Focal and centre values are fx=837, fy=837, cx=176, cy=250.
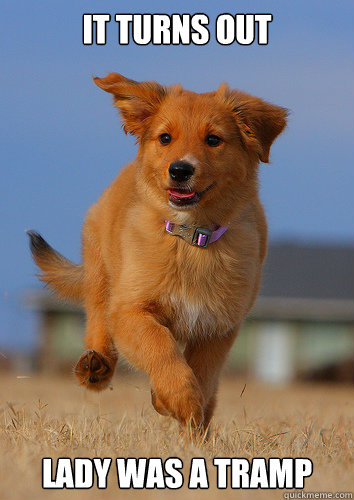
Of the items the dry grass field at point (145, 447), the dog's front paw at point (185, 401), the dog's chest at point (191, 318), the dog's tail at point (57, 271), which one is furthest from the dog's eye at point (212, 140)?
the dog's tail at point (57, 271)

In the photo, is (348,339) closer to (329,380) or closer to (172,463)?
(329,380)

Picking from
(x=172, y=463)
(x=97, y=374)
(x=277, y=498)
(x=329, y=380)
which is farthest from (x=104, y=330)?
(x=329, y=380)

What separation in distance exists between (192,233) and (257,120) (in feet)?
2.49

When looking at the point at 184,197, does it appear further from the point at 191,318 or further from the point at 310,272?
the point at 310,272

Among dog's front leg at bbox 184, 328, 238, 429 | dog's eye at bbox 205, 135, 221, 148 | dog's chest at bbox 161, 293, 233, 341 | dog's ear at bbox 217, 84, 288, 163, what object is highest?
dog's ear at bbox 217, 84, 288, 163

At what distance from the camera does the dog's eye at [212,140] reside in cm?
459

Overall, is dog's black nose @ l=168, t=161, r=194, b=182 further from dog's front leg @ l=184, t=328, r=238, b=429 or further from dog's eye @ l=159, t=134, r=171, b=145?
dog's front leg @ l=184, t=328, r=238, b=429

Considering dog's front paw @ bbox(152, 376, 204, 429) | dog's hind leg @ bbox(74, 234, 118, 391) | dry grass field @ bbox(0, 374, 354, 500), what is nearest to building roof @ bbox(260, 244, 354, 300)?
dog's hind leg @ bbox(74, 234, 118, 391)

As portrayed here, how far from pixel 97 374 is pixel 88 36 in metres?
3.04

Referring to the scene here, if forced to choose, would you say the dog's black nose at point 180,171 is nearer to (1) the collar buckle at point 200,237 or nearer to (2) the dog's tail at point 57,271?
(1) the collar buckle at point 200,237

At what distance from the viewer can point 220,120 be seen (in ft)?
15.4

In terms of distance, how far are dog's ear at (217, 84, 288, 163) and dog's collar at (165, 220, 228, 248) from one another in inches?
21.6

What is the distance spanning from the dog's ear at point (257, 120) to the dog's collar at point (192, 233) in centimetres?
55

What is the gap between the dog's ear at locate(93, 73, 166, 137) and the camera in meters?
4.87
